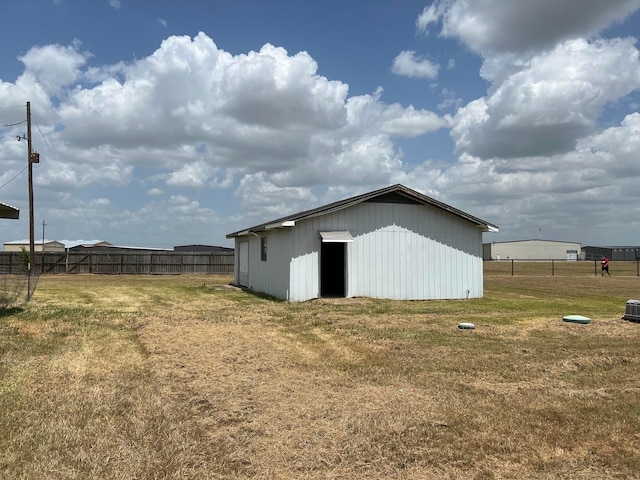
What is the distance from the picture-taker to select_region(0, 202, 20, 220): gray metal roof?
40.5ft

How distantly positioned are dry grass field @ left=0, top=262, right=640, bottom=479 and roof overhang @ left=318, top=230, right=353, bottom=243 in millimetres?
4910

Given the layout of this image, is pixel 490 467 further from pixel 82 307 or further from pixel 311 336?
pixel 82 307

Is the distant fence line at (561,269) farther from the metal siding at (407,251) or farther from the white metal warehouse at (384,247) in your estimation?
the white metal warehouse at (384,247)

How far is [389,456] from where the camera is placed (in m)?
3.89

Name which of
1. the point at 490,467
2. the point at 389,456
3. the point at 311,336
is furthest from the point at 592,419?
the point at 311,336

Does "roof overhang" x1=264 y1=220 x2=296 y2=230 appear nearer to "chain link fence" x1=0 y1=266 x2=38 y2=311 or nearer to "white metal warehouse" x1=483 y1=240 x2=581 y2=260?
"chain link fence" x1=0 y1=266 x2=38 y2=311

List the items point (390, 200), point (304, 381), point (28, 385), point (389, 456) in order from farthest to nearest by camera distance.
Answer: point (390, 200)
point (304, 381)
point (28, 385)
point (389, 456)

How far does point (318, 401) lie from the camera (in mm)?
5273

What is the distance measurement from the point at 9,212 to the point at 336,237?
8831mm

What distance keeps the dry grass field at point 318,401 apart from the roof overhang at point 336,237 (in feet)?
16.1

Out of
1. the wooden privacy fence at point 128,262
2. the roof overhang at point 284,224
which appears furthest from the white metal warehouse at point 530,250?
the roof overhang at point 284,224

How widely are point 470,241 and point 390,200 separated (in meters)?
3.33

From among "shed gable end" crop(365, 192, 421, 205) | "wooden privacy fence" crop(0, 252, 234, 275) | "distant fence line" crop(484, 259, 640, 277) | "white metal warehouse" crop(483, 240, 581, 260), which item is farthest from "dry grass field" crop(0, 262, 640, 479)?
"white metal warehouse" crop(483, 240, 581, 260)

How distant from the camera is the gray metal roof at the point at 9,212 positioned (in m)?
12.3
